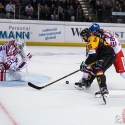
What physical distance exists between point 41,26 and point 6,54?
565 cm

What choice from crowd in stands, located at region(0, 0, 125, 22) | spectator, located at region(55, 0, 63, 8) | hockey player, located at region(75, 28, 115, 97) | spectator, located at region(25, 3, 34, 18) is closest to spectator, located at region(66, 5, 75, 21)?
crowd in stands, located at region(0, 0, 125, 22)

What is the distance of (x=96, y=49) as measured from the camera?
4680 mm

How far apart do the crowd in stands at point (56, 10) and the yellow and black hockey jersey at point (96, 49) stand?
22.1 feet

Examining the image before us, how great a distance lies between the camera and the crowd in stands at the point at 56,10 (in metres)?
11.4

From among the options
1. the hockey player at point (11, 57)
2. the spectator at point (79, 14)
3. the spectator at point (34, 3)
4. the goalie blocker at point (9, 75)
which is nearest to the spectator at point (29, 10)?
the spectator at point (34, 3)

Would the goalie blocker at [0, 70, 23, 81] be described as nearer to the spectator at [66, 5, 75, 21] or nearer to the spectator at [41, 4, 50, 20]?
the spectator at [41, 4, 50, 20]

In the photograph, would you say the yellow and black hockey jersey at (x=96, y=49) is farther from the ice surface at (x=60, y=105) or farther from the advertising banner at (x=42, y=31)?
the advertising banner at (x=42, y=31)

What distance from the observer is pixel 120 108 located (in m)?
4.20

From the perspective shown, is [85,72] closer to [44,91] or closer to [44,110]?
[44,91]

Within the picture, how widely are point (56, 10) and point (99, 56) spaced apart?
7.23m

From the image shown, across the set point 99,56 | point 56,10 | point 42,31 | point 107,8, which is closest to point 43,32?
point 42,31

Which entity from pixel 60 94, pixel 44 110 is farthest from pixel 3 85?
pixel 44 110

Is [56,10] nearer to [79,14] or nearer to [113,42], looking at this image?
[79,14]

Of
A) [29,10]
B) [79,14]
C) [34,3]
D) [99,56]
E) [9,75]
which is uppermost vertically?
[34,3]
